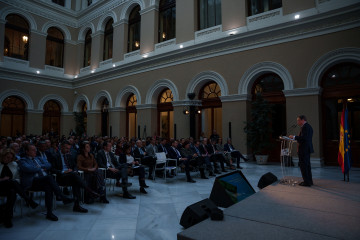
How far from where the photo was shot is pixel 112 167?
5.43 meters

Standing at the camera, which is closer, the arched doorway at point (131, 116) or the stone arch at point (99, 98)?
the arched doorway at point (131, 116)

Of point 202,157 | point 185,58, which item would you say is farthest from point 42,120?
point 202,157

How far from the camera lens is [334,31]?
8.41 metres

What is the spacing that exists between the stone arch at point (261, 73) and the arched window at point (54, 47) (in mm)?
15274

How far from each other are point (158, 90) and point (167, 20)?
4149 millimetres

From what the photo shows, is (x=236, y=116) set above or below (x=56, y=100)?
below

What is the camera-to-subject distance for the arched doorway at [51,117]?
17766 millimetres

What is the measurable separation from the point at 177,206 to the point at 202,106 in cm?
818

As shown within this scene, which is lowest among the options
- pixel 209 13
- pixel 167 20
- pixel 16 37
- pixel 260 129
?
pixel 260 129

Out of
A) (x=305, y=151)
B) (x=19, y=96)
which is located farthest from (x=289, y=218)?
(x=19, y=96)

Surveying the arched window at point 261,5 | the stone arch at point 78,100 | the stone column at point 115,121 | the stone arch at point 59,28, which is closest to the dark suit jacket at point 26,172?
the arched window at point 261,5

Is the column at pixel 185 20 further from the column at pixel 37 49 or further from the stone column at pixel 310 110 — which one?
the column at pixel 37 49

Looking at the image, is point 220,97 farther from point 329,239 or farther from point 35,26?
point 35,26

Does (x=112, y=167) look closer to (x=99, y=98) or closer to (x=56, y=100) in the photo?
(x=99, y=98)
